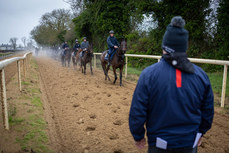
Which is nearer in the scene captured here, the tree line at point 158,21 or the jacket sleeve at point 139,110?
the jacket sleeve at point 139,110

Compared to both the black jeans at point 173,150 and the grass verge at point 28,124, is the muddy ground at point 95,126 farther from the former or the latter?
the black jeans at point 173,150

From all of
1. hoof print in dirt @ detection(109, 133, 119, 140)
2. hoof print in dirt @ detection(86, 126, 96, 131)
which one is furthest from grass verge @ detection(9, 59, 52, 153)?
hoof print in dirt @ detection(109, 133, 119, 140)

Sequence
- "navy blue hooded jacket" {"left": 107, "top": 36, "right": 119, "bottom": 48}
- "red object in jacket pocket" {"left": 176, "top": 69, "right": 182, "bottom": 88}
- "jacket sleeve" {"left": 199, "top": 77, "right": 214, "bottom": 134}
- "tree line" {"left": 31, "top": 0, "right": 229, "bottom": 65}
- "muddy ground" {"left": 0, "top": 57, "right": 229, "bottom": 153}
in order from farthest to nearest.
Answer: "tree line" {"left": 31, "top": 0, "right": 229, "bottom": 65}
"navy blue hooded jacket" {"left": 107, "top": 36, "right": 119, "bottom": 48}
"muddy ground" {"left": 0, "top": 57, "right": 229, "bottom": 153}
"jacket sleeve" {"left": 199, "top": 77, "right": 214, "bottom": 134}
"red object in jacket pocket" {"left": 176, "top": 69, "right": 182, "bottom": 88}

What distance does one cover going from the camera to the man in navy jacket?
1430mm

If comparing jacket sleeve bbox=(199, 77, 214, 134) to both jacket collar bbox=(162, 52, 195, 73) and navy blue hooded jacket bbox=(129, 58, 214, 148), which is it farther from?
jacket collar bbox=(162, 52, 195, 73)

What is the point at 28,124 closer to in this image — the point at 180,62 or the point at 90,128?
the point at 90,128

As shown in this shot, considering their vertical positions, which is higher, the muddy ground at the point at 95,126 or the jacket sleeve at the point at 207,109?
the jacket sleeve at the point at 207,109

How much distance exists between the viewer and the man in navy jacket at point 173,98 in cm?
143

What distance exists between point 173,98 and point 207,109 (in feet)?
1.41

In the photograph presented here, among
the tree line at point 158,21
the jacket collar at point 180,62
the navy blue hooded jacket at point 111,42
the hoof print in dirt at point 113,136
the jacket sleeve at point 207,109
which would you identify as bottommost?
the hoof print in dirt at point 113,136

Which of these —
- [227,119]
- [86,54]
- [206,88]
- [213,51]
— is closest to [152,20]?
[213,51]

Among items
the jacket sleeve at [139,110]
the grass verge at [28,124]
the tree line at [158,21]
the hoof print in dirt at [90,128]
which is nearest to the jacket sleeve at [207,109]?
the jacket sleeve at [139,110]

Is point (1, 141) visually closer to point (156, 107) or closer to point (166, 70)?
point (156, 107)

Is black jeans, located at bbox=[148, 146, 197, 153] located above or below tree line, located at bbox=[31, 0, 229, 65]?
below
